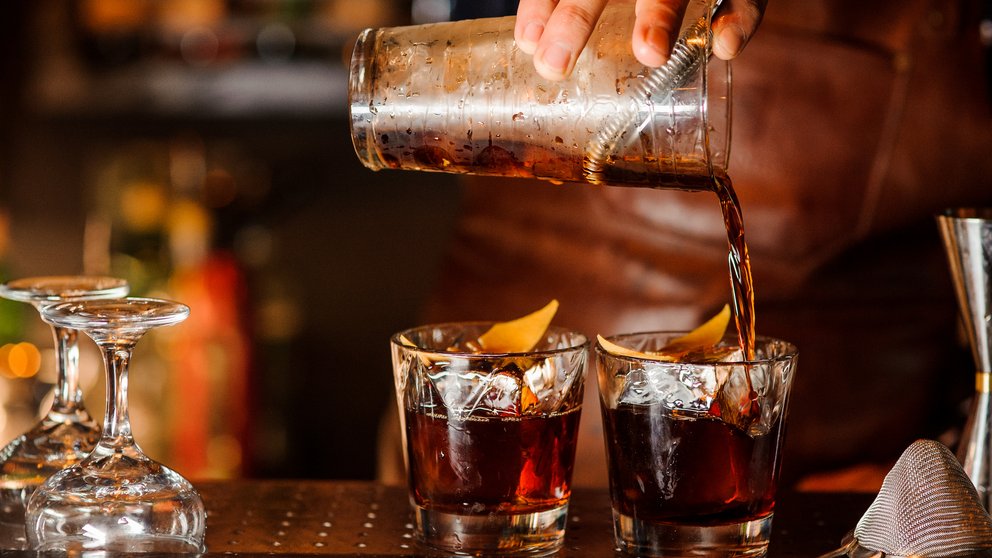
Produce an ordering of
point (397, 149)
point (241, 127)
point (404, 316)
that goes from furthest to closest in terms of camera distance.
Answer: point (404, 316)
point (241, 127)
point (397, 149)

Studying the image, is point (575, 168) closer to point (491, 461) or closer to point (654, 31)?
point (654, 31)

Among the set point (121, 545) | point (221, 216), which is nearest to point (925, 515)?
point (121, 545)

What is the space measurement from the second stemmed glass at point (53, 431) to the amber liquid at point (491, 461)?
0.26m

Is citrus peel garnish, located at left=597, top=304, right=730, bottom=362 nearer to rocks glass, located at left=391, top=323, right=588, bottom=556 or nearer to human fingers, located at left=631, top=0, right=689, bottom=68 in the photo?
rocks glass, located at left=391, top=323, right=588, bottom=556

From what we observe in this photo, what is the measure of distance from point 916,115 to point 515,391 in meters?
1.02

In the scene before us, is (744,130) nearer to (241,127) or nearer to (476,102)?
(476,102)

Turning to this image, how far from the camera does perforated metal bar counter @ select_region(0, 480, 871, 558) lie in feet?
2.69

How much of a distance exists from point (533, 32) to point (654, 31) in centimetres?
10

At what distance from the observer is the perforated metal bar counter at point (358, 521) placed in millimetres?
820

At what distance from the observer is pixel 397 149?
35.9 inches

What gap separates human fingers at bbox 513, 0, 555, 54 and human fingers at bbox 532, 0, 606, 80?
1 cm

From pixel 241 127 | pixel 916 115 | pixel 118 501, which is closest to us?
pixel 118 501

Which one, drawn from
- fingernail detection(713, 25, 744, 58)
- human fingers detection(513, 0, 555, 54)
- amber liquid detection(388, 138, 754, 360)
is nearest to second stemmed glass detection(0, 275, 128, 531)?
amber liquid detection(388, 138, 754, 360)

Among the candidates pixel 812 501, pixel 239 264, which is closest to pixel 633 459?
pixel 812 501
